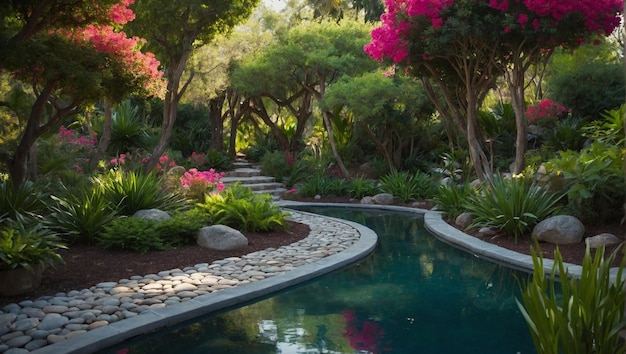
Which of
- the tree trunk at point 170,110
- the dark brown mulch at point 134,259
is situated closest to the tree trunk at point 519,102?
the dark brown mulch at point 134,259

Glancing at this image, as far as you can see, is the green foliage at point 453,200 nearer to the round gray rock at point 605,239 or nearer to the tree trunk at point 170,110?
the round gray rock at point 605,239

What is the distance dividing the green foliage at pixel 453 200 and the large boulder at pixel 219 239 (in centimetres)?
450

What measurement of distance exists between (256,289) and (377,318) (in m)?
1.40

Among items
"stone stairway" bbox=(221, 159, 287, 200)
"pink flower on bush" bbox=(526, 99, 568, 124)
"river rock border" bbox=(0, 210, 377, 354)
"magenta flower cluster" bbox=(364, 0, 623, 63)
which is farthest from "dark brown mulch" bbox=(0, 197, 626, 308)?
"stone stairway" bbox=(221, 159, 287, 200)

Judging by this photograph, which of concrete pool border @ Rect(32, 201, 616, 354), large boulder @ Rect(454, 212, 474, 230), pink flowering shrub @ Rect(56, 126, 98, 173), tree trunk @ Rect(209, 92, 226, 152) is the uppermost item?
tree trunk @ Rect(209, 92, 226, 152)

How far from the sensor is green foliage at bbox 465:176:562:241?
27.2 feet

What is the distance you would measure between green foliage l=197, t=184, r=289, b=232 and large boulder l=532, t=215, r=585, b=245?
4.16 metres

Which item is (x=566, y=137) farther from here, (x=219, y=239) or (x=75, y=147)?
(x=75, y=147)

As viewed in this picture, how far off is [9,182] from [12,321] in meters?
3.35

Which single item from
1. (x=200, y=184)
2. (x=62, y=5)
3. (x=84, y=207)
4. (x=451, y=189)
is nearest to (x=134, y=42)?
(x=62, y=5)

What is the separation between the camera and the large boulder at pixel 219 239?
7.79 meters

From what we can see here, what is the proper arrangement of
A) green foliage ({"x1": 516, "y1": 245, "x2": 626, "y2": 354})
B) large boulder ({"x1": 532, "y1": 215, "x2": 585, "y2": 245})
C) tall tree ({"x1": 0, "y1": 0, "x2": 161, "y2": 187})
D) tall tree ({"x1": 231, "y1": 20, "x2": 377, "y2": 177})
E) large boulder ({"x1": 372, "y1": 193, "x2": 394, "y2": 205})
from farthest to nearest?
1. tall tree ({"x1": 231, "y1": 20, "x2": 377, "y2": 177})
2. large boulder ({"x1": 372, "y1": 193, "x2": 394, "y2": 205})
3. large boulder ({"x1": 532, "y1": 215, "x2": 585, "y2": 245})
4. tall tree ({"x1": 0, "y1": 0, "x2": 161, "y2": 187})
5. green foliage ({"x1": 516, "y1": 245, "x2": 626, "y2": 354})

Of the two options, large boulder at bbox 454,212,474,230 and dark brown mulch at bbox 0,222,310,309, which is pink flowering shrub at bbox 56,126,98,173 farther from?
large boulder at bbox 454,212,474,230

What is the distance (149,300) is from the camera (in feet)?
17.5
